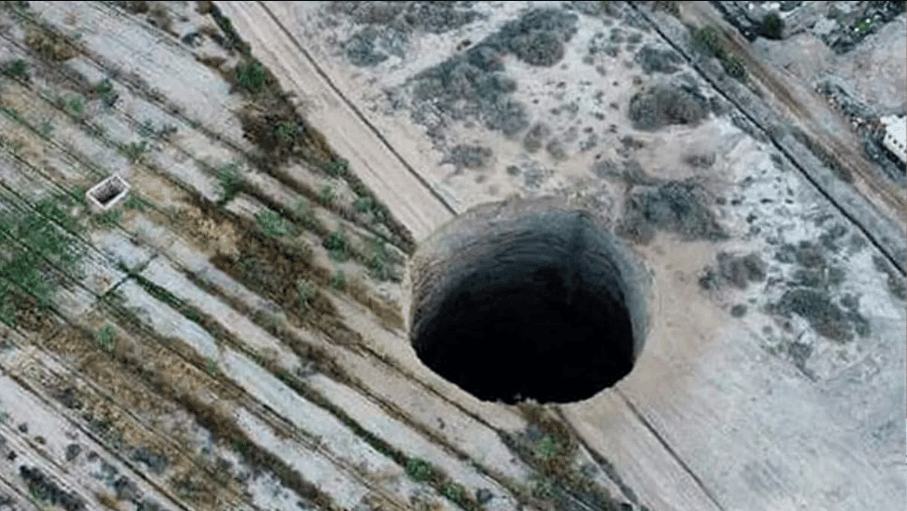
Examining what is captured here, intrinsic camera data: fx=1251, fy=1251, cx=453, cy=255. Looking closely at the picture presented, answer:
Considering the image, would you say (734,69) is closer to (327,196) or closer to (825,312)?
(825,312)

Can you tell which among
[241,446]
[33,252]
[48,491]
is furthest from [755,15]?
[48,491]

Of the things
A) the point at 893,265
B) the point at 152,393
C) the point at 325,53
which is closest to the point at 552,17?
the point at 325,53

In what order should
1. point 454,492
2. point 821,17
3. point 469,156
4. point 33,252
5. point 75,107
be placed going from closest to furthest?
point 454,492 < point 33,252 < point 469,156 < point 75,107 < point 821,17

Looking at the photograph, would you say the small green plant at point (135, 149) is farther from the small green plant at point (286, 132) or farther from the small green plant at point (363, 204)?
the small green plant at point (363, 204)

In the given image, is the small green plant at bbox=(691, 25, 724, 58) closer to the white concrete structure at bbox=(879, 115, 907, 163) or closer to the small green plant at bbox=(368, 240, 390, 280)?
the white concrete structure at bbox=(879, 115, 907, 163)

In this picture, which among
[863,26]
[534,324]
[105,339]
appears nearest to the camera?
[105,339]

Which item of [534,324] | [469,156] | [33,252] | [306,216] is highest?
[469,156]

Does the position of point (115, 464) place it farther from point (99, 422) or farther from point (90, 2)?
point (90, 2)
